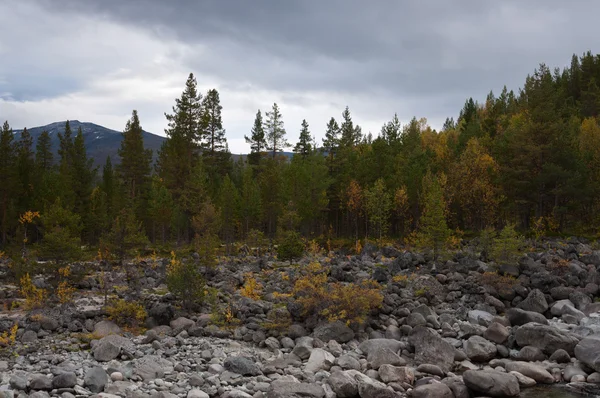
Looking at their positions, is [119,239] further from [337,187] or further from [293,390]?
[337,187]

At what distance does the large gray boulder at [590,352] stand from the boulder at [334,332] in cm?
821

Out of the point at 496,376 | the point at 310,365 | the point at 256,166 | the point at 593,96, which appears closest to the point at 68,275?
the point at 310,365

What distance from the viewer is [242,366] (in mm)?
14578

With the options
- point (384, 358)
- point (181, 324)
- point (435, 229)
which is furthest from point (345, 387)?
point (435, 229)

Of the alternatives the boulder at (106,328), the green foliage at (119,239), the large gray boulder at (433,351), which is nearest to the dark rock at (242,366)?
the large gray boulder at (433,351)

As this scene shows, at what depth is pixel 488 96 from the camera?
107 meters

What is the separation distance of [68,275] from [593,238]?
41.0m

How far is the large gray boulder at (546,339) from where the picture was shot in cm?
1631

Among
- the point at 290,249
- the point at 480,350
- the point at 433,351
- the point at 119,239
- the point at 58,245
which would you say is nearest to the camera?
the point at 433,351

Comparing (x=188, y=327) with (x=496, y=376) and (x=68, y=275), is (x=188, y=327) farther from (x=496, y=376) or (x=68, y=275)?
(x=496, y=376)

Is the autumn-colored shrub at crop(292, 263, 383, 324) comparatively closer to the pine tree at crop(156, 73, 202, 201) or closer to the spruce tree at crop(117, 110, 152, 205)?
the pine tree at crop(156, 73, 202, 201)

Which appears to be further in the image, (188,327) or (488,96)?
(488,96)

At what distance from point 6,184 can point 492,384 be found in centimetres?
5112

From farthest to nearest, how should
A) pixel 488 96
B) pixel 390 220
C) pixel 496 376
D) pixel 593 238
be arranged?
pixel 488 96, pixel 390 220, pixel 593 238, pixel 496 376
